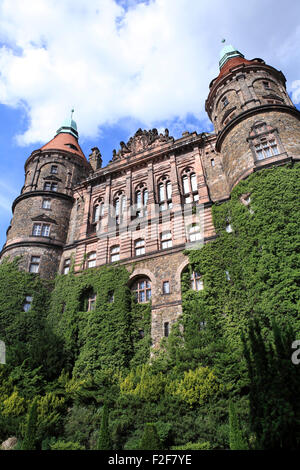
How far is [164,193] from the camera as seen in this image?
99.7 feet

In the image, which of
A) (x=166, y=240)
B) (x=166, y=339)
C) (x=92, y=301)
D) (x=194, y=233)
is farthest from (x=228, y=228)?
(x=92, y=301)

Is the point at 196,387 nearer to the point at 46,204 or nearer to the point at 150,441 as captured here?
the point at 150,441

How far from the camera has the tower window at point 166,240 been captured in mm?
26984

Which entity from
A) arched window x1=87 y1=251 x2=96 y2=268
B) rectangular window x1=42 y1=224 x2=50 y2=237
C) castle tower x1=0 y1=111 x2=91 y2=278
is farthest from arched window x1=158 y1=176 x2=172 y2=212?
rectangular window x1=42 y1=224 x2=50 y2=237

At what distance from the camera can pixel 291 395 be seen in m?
11.4

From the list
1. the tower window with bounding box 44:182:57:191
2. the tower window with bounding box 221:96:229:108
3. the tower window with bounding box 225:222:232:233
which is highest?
the tower window with bounding box 221:96:229:108

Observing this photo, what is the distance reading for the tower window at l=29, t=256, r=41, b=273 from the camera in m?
29.8

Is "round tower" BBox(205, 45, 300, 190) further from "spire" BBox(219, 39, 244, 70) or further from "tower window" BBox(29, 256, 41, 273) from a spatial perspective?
"tower window" BBox(29, 256, 41, 273)

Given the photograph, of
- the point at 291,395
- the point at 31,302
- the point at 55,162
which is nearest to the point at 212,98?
the point at 55,162

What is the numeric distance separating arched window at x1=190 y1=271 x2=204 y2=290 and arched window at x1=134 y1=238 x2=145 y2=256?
5730mm

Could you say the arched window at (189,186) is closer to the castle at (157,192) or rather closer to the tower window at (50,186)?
the castle at (157,192)

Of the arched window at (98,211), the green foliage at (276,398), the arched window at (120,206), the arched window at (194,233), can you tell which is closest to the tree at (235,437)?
the green foliage at (276,398)
